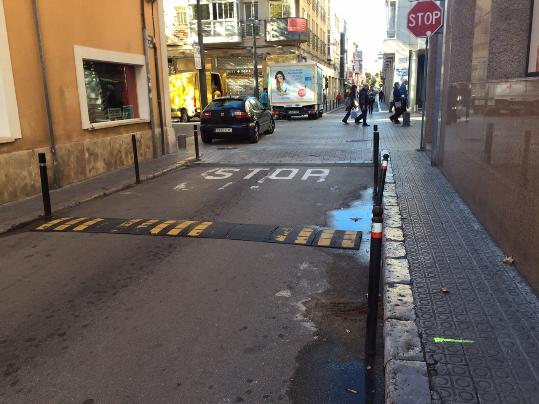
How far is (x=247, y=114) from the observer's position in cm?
1767

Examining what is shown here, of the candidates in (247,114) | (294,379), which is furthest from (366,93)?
(294,379)

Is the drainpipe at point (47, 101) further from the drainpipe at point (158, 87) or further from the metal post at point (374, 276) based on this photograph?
the metal post at point (374, 276)

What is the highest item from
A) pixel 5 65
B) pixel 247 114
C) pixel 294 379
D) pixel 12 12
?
pixel 12 12

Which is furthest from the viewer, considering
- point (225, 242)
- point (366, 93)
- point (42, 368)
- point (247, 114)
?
point (366, 93)

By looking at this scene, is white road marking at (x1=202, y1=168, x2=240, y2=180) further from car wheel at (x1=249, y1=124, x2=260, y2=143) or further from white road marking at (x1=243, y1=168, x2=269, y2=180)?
car wheel at (x1=249, y1=124, x2=260, y2=143)

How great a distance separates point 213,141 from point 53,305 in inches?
600

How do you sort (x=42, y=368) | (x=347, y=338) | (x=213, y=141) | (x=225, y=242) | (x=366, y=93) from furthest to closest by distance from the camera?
(x=366, y=93)
(x=213, y=141)
(x=225, y=242)
(x=347, y=338)
(x=42, y=368)

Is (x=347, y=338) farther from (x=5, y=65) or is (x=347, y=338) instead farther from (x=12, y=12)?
(x=12, y=12)

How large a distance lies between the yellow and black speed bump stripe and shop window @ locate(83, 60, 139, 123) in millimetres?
5009

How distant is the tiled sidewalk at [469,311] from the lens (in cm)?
286

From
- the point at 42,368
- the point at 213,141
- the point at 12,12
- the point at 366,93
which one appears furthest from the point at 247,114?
the point at 42,368

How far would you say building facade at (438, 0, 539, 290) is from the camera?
4258 millimetres

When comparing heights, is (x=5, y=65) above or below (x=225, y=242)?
above

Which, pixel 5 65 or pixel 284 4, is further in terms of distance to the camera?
pixel 284 4
